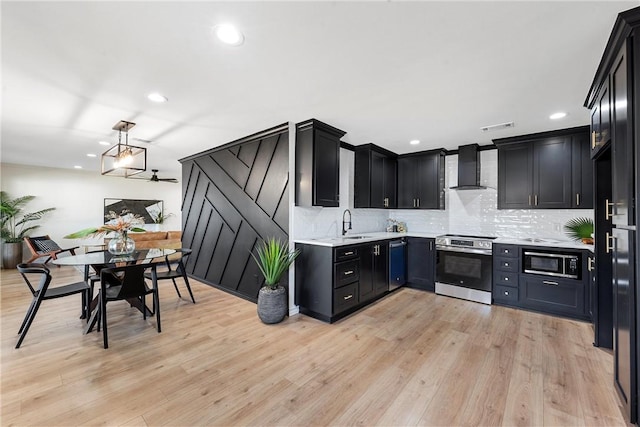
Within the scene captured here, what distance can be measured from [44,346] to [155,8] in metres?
3.18

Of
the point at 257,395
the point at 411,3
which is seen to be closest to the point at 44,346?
the point at 257,395

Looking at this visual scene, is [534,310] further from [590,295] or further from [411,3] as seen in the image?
[411,3]

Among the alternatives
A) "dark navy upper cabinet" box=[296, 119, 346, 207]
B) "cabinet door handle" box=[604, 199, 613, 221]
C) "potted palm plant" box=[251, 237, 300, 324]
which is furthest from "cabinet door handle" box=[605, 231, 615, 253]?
"potted palm plant" box=[251, 237, 300, 324]

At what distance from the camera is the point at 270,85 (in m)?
2.46

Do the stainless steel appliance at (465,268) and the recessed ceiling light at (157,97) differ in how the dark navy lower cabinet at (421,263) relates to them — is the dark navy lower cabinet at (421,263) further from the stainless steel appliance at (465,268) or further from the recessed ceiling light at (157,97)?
the recessed ceiling light at (157,97)

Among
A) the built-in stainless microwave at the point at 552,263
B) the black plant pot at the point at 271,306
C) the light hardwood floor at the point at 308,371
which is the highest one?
the built-in stainless microwave at the point at 552,263

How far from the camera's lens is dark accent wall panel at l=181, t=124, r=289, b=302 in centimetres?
372

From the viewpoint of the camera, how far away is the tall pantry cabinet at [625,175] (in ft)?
5.15

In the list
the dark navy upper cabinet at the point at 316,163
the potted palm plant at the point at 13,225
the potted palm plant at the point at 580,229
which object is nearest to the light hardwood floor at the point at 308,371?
the potted palm plant at the point at 580,229

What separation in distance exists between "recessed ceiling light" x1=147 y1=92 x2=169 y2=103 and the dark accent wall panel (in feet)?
4.35

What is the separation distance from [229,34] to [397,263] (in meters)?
3.86

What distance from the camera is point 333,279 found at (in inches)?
127

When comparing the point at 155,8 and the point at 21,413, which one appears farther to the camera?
the point at 21,413

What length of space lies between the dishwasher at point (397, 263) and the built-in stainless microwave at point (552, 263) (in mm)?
1649
